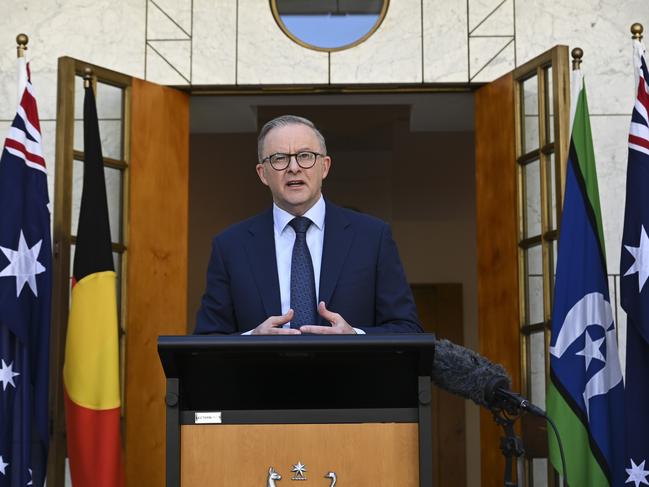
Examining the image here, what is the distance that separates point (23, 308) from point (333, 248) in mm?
1812

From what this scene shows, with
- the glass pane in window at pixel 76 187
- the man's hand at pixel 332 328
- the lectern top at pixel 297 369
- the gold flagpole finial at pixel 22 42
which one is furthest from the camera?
the glass pane in window at pixel 76 187

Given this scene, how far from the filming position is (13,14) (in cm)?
507

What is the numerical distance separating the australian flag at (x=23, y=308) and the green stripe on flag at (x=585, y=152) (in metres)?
2.11

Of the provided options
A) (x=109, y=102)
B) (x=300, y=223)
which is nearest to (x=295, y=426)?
(x=300, y=223)

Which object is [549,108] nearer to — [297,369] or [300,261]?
[300,261]

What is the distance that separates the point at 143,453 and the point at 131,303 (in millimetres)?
647

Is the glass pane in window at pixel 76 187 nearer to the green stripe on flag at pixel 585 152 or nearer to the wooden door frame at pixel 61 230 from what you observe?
the wooden door frame at pixel 61 230

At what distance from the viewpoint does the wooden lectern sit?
Answer: 1.98 m

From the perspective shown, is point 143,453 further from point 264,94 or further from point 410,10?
point 410,10

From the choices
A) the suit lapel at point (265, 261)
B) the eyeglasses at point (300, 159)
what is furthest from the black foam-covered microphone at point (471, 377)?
the eyeglasses at point (300, 159)

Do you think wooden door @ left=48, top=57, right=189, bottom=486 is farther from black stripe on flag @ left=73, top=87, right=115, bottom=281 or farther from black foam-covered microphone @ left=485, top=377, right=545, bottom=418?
black foam-covered microphone @ left=485, top=377, right=545, bottom=418

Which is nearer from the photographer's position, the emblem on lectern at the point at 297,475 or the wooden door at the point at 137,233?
the emblem on lectern at the point at 297,475

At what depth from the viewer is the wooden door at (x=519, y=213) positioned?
4.61 metres

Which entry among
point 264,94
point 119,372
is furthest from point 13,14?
point 119,372
